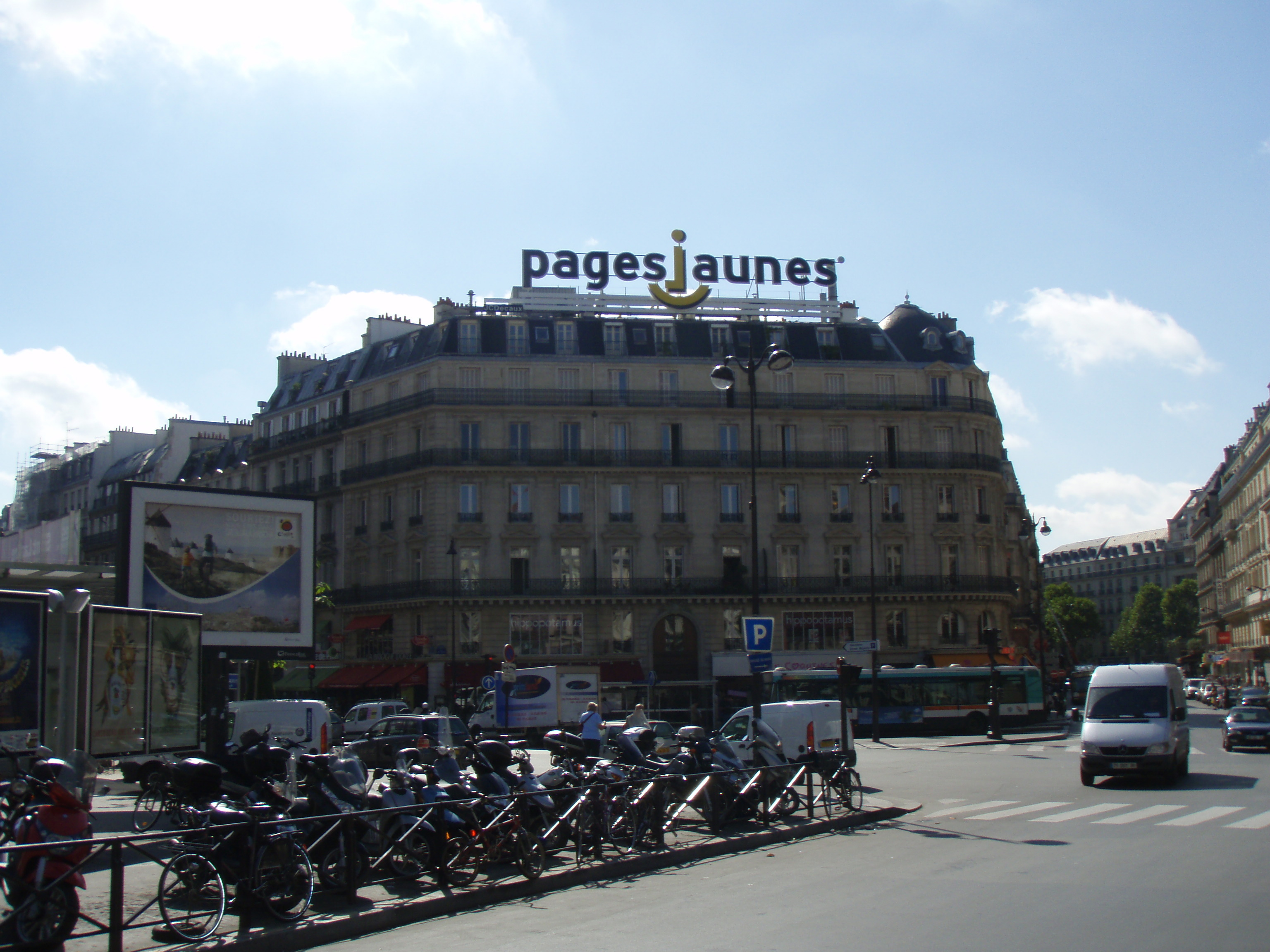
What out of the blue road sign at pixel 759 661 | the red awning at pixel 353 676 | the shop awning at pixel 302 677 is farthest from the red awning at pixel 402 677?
the blue road sign at pixel 759 661

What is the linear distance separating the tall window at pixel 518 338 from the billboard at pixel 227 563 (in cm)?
2952

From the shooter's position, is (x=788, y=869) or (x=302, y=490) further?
(x=302, y=490)

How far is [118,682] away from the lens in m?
17.0

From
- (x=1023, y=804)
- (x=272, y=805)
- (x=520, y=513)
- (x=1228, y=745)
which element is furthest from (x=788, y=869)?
(x=520, y=513)

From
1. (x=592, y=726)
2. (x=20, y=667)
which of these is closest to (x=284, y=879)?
(x=20, y=667)

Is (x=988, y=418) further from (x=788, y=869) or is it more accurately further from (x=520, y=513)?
(x=788, y=869)

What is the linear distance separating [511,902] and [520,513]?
40170 mm

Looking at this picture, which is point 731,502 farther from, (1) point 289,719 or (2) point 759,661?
(2) point 759,661

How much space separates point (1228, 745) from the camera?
29734 mm

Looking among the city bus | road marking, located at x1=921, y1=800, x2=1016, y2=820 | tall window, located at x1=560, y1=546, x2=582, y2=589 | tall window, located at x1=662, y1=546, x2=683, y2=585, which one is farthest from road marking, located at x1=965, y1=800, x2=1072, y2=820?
tall window, located at x1=560, y1=546, x2=582, y2=589

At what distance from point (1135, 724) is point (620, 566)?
3212 cm

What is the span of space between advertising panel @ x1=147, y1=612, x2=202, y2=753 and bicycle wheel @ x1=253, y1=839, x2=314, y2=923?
8930 mm

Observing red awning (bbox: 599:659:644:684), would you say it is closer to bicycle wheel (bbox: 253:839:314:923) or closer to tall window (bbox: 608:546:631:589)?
tall window (bbox: 608:546:631:589)

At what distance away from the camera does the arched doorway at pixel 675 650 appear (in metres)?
50.4
